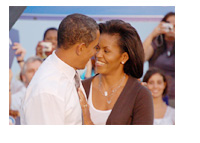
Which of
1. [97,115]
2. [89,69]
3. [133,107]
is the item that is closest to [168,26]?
[89,69]

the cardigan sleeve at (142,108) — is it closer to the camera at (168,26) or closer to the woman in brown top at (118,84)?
the woman in brown top at (118,84)

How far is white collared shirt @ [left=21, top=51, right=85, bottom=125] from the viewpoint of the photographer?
2020 mm

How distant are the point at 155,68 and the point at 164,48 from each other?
281mm

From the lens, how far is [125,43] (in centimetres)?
267

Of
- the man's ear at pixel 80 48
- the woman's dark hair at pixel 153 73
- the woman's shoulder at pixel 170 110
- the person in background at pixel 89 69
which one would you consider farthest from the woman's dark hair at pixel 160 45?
the man's ear at pixel 80 48

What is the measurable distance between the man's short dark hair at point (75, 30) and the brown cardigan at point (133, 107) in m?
0.72

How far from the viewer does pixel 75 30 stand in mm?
2244

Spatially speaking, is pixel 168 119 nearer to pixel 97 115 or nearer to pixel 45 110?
pixel 97 115

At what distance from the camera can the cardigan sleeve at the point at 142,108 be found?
100 inches

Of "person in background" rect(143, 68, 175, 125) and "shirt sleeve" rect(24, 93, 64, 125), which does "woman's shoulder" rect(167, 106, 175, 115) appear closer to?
"person in background" rect(143, 68, 175, 125)

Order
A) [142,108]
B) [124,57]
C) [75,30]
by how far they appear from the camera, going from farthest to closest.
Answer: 1. [124,57]
2. [142,108]
3. [75,30]

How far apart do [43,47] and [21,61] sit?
324 mm
